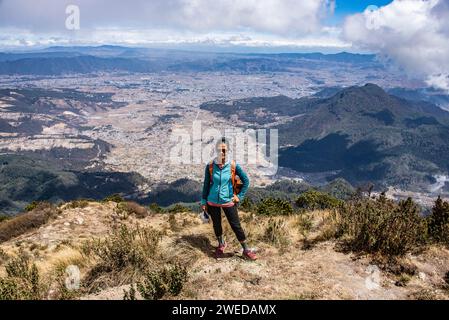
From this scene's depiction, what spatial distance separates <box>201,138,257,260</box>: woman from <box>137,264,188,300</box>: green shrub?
2.01m

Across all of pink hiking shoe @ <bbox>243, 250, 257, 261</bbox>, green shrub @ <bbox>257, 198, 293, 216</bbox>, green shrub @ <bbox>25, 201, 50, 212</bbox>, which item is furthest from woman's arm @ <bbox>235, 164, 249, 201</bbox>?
green shrub @ <bbox>25, 201, 50, 212</bbox>

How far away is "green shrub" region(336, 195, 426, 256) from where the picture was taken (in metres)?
7.70

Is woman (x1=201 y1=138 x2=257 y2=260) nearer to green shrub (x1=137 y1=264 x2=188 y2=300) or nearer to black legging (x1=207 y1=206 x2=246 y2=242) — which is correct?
black legging (x1=207 y1=206 x2=246 y2=242)

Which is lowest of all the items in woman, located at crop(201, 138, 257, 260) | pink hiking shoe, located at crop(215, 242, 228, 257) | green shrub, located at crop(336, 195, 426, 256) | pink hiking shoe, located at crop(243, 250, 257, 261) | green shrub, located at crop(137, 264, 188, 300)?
pink hiking shoe, located at crop(215, 242, 228, 257)

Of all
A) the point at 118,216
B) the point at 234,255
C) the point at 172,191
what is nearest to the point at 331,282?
the point at 234,255

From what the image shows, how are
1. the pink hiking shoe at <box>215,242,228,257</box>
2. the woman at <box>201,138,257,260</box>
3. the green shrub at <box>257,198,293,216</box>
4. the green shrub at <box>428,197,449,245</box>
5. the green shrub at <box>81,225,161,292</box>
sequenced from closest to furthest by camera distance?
the green shrub at <box>81,225,161,292</box> → the woman at <box>201,138,257,260</box> → the pink hiking shoe at <box>215,242,228,257</box> → the green shrub at <box>428,197,449,245</box> → the green shrub at <box>257,198,293,216</box>

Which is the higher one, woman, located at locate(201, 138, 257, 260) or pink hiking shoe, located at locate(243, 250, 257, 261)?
woman, located at locate(201, 138, 257, 260)

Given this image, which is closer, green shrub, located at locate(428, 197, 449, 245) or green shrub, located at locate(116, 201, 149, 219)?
green shrub, located at locate(428, 197, 449, 245)

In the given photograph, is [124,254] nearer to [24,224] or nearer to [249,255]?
[249,255]

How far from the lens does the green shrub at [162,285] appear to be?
21.1 feet

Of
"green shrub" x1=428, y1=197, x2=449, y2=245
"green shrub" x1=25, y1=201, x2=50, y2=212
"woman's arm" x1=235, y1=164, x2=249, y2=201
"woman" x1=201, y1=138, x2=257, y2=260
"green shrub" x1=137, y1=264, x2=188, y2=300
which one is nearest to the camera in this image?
"green shrub" x1=137, y1=264, x2=188, y2=300

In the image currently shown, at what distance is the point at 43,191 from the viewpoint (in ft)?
560

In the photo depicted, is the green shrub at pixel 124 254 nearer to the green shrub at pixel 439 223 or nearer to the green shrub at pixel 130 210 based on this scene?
the green shrub at pixel 439 223

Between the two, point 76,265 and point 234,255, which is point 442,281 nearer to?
point 234,255
